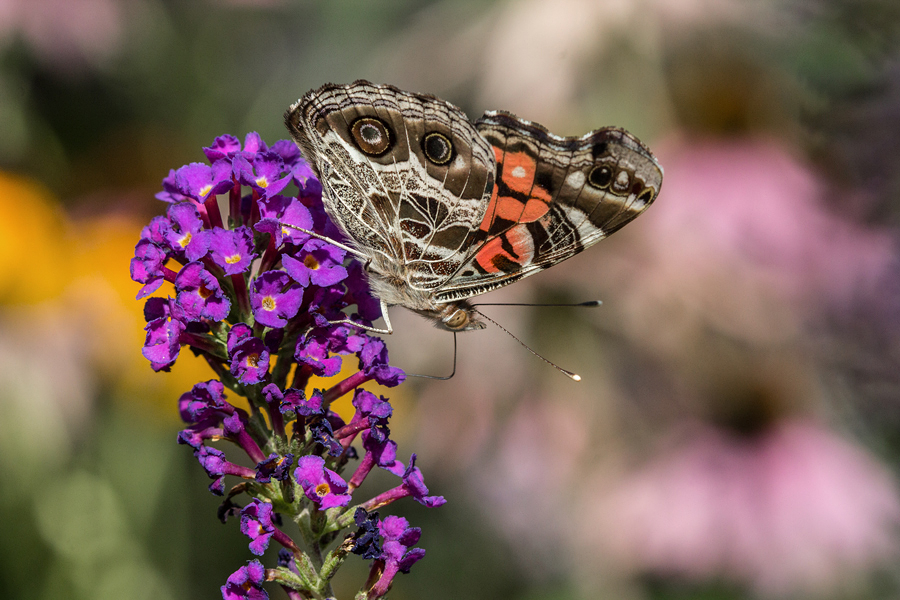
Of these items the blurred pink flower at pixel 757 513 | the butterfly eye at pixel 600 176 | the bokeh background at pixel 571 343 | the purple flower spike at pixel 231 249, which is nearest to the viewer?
the purple flower spike at pixel 231 249

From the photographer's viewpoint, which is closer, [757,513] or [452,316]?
[452,316]

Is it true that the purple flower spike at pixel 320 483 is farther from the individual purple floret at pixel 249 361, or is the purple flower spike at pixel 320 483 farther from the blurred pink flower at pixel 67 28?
the blurred pink flower at pixel 67 28

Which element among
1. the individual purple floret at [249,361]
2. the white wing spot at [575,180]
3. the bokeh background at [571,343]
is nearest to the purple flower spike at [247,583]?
the individual purple floret at [249,361]

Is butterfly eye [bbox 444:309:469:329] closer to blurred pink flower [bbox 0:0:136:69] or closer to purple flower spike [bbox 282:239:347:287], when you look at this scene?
purple flower spike [bbox 282:239:347:287]

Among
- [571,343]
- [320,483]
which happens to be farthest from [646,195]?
[571,343]

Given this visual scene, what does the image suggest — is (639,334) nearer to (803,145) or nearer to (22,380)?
(803,145)

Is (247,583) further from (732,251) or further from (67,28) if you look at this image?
(67,28)

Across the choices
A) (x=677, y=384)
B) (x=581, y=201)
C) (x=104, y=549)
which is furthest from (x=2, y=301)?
(x=677, y=384)
